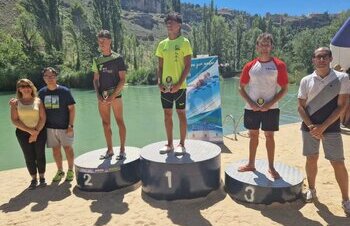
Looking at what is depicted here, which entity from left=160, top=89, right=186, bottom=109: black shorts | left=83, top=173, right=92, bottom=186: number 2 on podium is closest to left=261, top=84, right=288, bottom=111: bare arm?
left=160, top=89, right=186, bottom=109: black shorts

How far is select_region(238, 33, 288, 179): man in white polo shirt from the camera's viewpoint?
4.39m

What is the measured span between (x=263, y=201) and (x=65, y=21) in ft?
154

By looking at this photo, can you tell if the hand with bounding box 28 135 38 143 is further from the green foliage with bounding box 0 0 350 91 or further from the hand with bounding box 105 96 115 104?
the green foliage with bounding box 0 0 350 91

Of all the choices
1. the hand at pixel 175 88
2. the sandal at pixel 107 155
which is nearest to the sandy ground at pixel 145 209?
the sandal at pixel 107 155

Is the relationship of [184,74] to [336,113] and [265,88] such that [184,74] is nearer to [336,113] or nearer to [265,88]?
[265,88]

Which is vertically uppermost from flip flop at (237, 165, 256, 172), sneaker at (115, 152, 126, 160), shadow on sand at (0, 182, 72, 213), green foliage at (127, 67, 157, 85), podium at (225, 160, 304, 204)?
sneaker at (115, 152, 126, 160)

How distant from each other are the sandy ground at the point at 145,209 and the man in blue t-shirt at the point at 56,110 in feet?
2.38

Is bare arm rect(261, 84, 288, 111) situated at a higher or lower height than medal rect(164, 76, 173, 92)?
lower

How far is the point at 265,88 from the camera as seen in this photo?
14.6 feet

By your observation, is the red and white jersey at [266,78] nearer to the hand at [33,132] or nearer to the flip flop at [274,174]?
the flip flop at [274,174]

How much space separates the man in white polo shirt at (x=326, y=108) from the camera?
12.9 feet

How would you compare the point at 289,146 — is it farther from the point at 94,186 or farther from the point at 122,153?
the point at 94,186

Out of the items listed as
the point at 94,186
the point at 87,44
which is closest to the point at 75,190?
the point at 94,186

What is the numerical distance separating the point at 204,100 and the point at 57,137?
363cm
